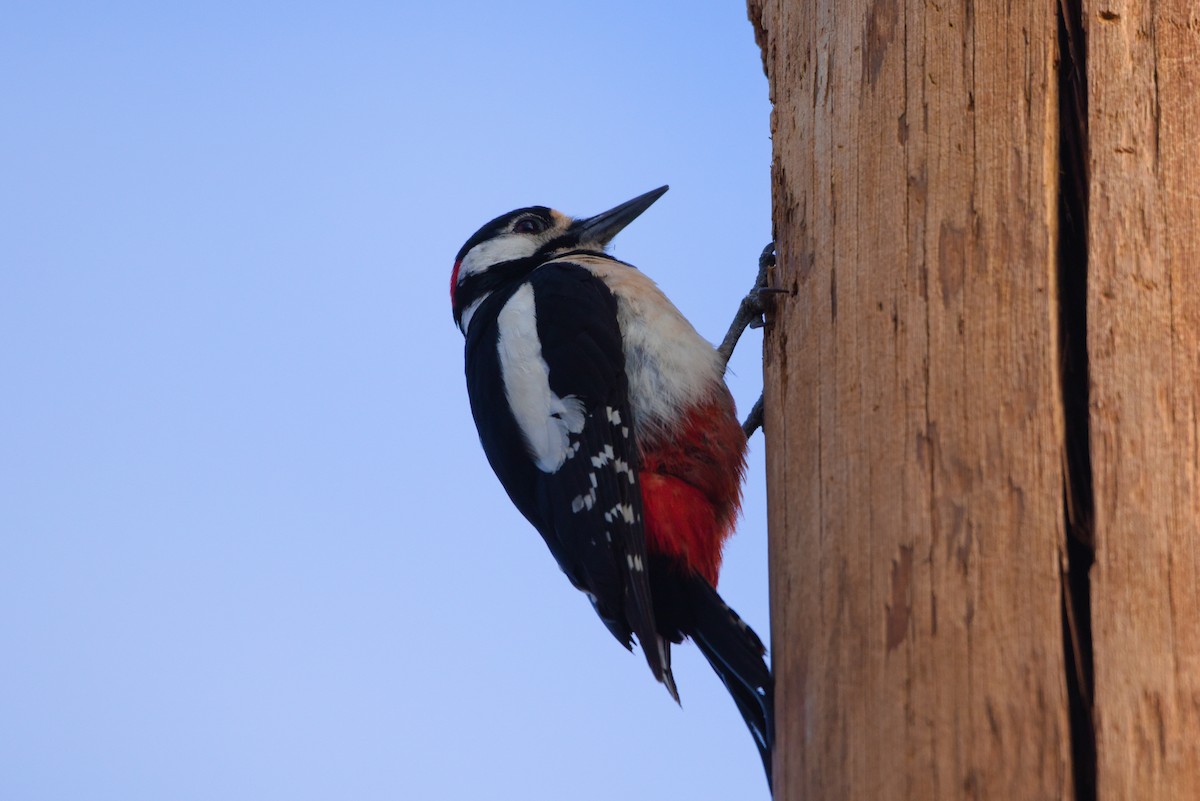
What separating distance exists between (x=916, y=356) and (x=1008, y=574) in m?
0.34

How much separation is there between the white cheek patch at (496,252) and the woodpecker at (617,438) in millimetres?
470

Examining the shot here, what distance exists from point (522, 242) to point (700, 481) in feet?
4.25

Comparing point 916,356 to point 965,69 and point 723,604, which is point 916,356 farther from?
point 723,604

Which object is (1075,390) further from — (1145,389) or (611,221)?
(611,221)

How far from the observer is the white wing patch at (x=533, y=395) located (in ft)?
10.1

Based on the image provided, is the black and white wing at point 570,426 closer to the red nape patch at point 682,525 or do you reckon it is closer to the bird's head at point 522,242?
the red nape patch at point 682,525

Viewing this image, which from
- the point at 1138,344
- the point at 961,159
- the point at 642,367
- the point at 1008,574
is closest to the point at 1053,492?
the point at 1008,574

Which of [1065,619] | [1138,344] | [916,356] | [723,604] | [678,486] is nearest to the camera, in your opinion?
[1065,619]

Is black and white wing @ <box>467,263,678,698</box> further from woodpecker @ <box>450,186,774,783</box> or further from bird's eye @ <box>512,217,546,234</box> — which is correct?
bird's eye @ <box>512,217,546,234</box>

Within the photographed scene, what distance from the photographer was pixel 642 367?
3.20 m

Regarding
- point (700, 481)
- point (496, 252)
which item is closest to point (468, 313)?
point (496, 252)

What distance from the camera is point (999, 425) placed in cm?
168

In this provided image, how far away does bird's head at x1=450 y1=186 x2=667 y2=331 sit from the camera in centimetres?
391

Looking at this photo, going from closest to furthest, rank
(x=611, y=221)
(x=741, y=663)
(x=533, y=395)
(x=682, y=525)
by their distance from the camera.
Answer: (x=741, y=663), (x=682, y=525), (x=533, y=395), (x=611, y=221)
